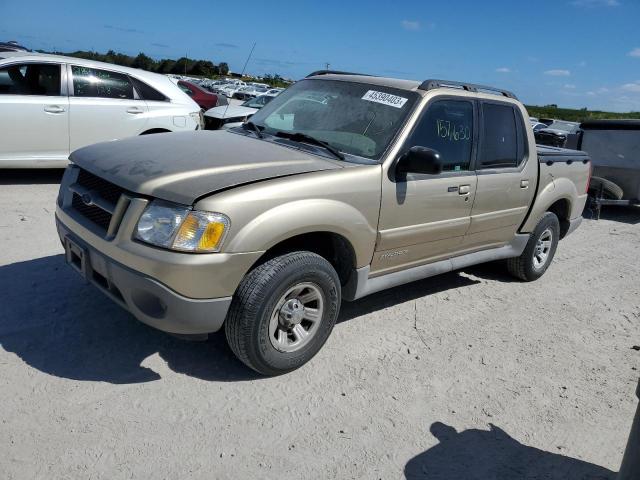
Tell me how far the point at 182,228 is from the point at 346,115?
175 centimetres

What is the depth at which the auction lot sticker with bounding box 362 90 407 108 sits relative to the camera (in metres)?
4.11

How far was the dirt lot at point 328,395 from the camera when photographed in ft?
9.21

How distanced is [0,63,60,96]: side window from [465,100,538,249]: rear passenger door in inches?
215

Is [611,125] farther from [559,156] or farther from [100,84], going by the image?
[100,84]

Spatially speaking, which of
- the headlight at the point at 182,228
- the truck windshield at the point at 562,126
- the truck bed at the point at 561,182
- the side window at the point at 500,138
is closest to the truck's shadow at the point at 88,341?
the headlight at the point at 182,228

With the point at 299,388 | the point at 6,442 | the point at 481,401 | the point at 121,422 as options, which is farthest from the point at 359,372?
the point at 6,442

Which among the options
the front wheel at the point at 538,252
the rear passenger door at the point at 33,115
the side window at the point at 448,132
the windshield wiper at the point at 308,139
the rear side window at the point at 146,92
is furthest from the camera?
the rear side window at the point at 146,92

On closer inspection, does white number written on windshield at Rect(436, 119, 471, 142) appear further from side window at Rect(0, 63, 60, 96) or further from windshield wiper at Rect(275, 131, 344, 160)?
side window at Rect(0, 63, 60, 96)

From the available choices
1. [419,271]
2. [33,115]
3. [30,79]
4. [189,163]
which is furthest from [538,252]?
[30,79]

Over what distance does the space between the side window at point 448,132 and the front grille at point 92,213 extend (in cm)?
202

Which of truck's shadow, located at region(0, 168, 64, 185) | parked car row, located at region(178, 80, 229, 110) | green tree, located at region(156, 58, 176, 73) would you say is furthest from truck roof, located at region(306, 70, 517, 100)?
green tree, located at region(156, 58, 176, 73)

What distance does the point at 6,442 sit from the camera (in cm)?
271

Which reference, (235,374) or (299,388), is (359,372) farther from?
(235,374)

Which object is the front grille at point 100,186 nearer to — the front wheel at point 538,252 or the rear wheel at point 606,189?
the front wheel at point 538,252
